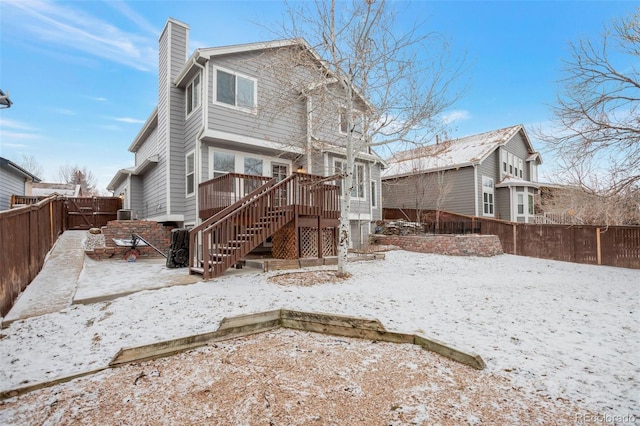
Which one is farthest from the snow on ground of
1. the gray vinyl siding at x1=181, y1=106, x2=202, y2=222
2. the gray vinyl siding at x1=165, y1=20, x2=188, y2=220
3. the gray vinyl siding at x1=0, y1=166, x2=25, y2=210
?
the gray vinyl siding at x1=0, y1=166, x2=25, y2=210

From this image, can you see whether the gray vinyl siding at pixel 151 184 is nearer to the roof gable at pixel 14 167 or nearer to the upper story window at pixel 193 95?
the upper story window at pixel 193 95

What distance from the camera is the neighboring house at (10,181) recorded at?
46.9 feet

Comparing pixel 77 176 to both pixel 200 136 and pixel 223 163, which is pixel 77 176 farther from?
pixel 200 136

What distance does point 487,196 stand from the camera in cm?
1864

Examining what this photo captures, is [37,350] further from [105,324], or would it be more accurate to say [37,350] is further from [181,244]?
[181,244]

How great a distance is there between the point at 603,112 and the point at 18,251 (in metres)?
12.3

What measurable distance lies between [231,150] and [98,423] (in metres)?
8.83

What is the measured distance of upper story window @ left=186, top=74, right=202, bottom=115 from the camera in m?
9.88

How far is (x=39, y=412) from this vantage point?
220 cm

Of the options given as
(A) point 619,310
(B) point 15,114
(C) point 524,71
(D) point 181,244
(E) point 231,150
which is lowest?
(A) point 619,310

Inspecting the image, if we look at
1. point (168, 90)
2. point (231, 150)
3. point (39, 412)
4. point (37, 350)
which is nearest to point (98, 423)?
point (39, 412)

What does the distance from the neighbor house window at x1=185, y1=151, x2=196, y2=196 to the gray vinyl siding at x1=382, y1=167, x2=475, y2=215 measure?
37.4 ft

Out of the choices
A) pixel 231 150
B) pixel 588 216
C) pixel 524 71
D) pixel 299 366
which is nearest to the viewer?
pixel 299 366

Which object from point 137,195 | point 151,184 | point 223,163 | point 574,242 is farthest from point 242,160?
point 574,242
